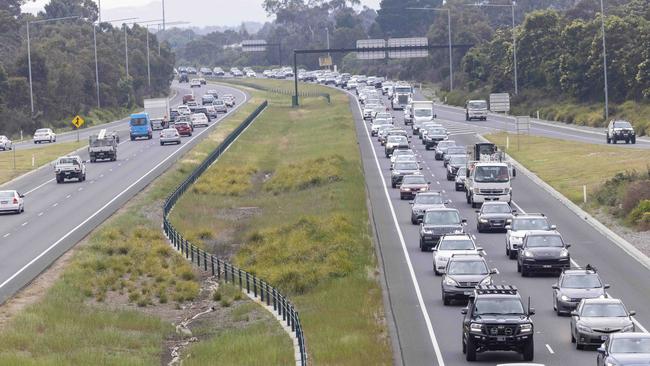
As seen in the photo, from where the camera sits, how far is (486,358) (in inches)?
1174

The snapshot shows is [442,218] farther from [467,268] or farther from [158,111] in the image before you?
[158,111]

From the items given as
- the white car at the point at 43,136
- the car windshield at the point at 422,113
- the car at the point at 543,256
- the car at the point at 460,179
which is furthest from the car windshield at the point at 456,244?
the white car at the point at 43,136

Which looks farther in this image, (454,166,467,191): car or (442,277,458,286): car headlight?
(454,166,467,191): car

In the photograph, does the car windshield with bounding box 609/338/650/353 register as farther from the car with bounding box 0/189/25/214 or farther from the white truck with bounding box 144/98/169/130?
the white truck with bounding box 144/98/169/130

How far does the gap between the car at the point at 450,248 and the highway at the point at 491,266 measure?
1.69 ft

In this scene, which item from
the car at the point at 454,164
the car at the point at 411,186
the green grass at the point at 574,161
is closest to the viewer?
the car at the point at 411,186

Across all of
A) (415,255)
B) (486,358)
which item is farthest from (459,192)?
(486,358)

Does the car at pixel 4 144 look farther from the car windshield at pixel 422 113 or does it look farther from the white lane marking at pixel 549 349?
the white lane marking at pixel 549 349

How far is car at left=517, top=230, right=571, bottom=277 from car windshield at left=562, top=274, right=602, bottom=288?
7126 millimetres

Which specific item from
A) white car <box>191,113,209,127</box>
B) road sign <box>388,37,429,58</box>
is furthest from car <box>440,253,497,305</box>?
road sign <box>388,37,429,58</box>

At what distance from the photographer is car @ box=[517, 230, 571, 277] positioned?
41719 millimetres

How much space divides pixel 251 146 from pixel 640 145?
32.0 metres

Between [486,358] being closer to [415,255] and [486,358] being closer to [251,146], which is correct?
[415,255]

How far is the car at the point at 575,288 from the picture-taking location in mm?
33969
